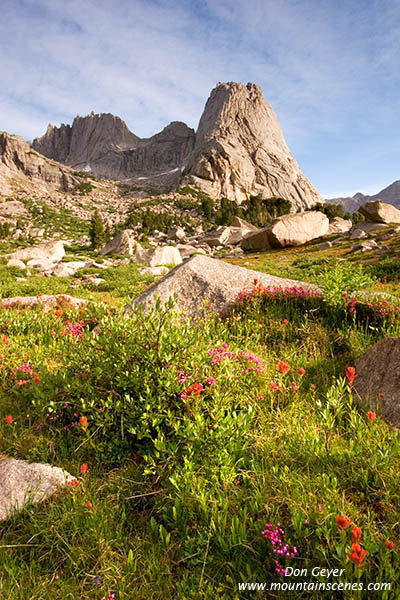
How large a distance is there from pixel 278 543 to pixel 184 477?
707 mm

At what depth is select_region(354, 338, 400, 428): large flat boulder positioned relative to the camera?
2.84m

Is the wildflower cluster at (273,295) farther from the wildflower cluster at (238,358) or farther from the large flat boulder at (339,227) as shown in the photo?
the large flat boulder at (339,227)

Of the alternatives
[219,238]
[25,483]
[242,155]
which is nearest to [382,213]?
[219,238]

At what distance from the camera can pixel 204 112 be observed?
186 m

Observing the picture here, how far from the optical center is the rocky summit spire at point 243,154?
140m

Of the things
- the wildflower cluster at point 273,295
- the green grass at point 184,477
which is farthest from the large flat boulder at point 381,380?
the wildflower cluster at point 273,295

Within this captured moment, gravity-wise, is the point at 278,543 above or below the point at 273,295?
below

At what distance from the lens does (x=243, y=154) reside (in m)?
153

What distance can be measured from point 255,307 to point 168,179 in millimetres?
209844

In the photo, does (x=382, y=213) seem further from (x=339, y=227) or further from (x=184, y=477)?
(x=184, y=477)

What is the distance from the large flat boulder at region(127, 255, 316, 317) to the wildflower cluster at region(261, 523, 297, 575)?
4655 mm

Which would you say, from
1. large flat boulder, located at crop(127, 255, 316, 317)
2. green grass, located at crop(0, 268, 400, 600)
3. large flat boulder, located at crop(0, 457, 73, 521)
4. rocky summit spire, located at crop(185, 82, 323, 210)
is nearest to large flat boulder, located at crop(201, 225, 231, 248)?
large flat boulder, located at crop(127, 255, 316, 317)

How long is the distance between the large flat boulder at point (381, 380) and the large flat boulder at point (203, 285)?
Result: 3314 mm

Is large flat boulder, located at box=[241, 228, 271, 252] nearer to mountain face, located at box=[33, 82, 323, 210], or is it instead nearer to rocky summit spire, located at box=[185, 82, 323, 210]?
mountain face, located at box=[33, 82, 323, 210]
